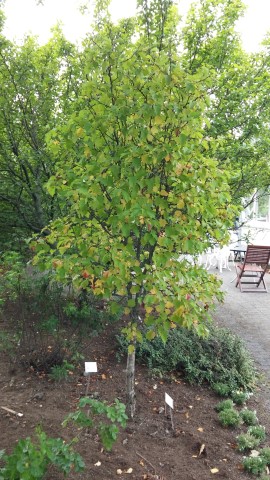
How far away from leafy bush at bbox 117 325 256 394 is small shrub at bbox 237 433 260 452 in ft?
2.76

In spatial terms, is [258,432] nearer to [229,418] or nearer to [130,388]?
[229,418]

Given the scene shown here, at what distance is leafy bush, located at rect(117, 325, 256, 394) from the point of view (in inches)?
163

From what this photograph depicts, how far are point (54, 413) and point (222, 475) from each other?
132 cm

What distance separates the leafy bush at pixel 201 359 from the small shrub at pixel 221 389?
29 mm

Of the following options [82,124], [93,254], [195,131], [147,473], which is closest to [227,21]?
[195,131]

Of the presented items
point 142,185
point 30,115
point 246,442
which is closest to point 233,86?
point 30,115

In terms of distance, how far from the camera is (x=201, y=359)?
4305mm

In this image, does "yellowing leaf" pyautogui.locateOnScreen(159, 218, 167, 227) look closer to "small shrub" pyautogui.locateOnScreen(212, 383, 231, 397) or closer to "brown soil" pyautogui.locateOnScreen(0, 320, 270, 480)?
"brown soil" pyautogui.locateOnScreen(0, 320, 270, 480)

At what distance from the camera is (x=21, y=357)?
384 cm

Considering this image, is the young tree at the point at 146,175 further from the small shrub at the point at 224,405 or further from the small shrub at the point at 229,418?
the small shrub at the point at 224,405

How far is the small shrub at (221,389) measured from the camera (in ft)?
12.8

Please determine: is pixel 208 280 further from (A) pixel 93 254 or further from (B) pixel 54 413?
(B) pixel 54 413

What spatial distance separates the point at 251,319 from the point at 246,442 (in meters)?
3.94

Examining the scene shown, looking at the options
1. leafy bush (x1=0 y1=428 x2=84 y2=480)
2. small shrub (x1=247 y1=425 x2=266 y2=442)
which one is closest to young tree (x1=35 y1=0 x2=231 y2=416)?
leafy bush (x1=0 y1=428 x2=84 y2=480)
